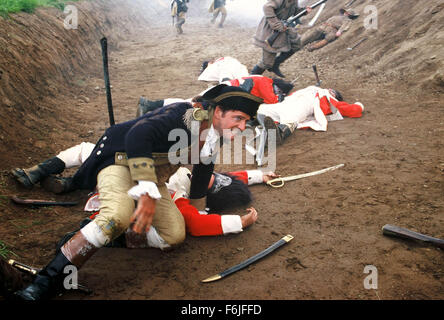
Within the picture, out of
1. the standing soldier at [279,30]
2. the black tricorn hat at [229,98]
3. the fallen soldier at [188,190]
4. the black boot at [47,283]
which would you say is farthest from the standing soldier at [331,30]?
the black boot at [47,283]

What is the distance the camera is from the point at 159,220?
2.17m

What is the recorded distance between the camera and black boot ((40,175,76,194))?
105 inches

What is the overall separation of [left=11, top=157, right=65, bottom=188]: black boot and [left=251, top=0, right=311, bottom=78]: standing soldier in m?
4.03

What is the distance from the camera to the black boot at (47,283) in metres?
1.59

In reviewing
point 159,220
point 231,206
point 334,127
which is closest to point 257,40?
point 334,127

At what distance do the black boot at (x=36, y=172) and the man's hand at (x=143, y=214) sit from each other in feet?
4.23

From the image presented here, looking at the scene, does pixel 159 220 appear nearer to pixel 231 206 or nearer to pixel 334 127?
pixel 231 206

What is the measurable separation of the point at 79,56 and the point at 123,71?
119 centimetres

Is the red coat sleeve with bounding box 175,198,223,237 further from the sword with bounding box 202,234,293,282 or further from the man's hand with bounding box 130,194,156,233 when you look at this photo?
the man's hand with bounding box 130,194,156,233
